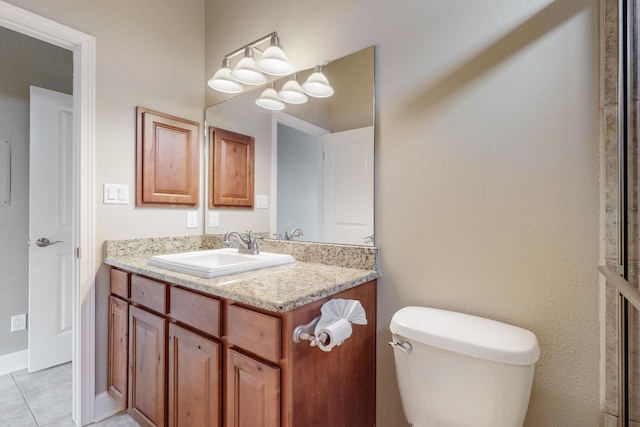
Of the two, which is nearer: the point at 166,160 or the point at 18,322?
the point at 166,160

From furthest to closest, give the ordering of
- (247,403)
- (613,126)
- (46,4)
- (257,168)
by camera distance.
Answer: (257,168) < (46,4) < (247,403) < (613,126)

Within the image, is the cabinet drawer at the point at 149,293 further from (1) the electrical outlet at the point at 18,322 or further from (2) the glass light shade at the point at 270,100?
(1) the electrical outlet at the point at 18,322

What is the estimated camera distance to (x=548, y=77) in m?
1.01

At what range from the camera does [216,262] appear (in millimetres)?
1754

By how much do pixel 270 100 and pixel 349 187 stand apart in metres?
0.75

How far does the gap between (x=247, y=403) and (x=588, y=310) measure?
111cm

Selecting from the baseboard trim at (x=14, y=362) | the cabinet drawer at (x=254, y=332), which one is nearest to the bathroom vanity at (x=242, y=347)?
the cabinet drawer at (x=254, y=332)

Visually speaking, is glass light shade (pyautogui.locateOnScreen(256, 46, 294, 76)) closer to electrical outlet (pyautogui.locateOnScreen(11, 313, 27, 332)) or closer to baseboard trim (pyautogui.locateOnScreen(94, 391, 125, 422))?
baseboard trim (pyautogui.locateOnScreen(94, 391, 125, 422))

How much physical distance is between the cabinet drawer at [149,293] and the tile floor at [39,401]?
75 centimetres

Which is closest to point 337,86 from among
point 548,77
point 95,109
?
point 548,77

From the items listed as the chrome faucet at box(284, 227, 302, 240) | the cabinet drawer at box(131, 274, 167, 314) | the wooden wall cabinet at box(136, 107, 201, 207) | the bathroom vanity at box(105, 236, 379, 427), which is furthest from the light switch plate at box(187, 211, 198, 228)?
the chrome faucet at box(284, 227, 302, 240)

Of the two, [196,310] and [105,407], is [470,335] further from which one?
[105,407]

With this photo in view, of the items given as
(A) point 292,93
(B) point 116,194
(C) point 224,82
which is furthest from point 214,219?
(A) point 292,93

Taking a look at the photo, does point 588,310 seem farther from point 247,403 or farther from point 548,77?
point 247,403
